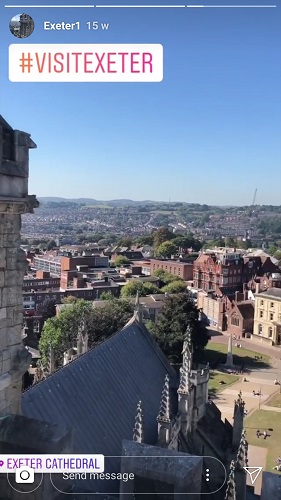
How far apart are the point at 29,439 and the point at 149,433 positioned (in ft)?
27.2

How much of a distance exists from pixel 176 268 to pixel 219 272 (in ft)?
40.7

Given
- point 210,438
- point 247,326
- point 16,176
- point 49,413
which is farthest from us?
point 247,326

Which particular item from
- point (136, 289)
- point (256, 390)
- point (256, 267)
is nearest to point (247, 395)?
point (256, 390)

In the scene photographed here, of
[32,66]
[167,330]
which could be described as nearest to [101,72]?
[32,66]

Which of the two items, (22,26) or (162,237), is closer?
(22,26)

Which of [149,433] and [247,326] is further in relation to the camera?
[247,326]

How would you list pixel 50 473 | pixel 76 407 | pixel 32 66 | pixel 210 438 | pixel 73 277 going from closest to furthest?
pixel 50 473, pixel 32 66, pixel 76 407, pixel 210 438, pixel 73 277

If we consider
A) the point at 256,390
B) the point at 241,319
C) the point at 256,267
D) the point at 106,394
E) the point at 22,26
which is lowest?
the point at 256,390

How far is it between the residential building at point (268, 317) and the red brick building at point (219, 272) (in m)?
11.3


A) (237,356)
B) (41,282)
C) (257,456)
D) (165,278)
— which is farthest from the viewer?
(165,278)

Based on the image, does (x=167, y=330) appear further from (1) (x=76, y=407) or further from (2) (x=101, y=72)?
(2) (x=101, y=72)

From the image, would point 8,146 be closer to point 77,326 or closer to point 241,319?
point 77,326

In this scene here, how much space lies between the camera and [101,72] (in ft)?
20.0

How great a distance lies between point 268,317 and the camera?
43.7 metres
